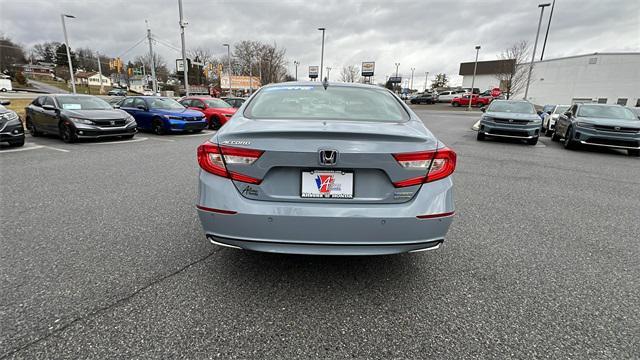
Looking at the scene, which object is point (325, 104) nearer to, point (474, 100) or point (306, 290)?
point (306, 290)

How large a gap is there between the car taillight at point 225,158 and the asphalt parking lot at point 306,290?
0.89 meters

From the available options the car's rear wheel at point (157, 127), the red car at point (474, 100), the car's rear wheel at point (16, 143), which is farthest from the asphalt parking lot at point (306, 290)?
the red car at point (474, 100)

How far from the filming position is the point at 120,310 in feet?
7.37

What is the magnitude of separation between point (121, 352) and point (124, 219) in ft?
7.66

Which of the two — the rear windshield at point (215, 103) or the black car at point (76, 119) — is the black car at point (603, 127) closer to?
the rear windshield at point (215, 103)

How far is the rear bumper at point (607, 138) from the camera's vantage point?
30.6 feet

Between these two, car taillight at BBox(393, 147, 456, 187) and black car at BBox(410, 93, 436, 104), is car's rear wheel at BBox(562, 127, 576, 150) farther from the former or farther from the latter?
black car at BBox(410, 93, 436, 104)

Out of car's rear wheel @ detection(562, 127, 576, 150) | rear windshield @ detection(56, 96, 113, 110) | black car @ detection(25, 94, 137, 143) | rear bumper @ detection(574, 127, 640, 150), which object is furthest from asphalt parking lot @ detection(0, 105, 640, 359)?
rear windshield @ detection(56, 96, 113, 110)

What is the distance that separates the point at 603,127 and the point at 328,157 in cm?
1103

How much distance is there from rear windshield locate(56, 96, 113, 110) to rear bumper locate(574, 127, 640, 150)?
47.5 ft

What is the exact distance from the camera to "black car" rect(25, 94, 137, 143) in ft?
31.8

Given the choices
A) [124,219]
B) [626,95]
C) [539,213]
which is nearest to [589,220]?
[539,213]

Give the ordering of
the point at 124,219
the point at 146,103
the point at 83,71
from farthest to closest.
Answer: the point at 83,71
the point at 146,103
the point at 124,219

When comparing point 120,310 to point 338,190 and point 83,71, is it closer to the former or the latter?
point 338,190
